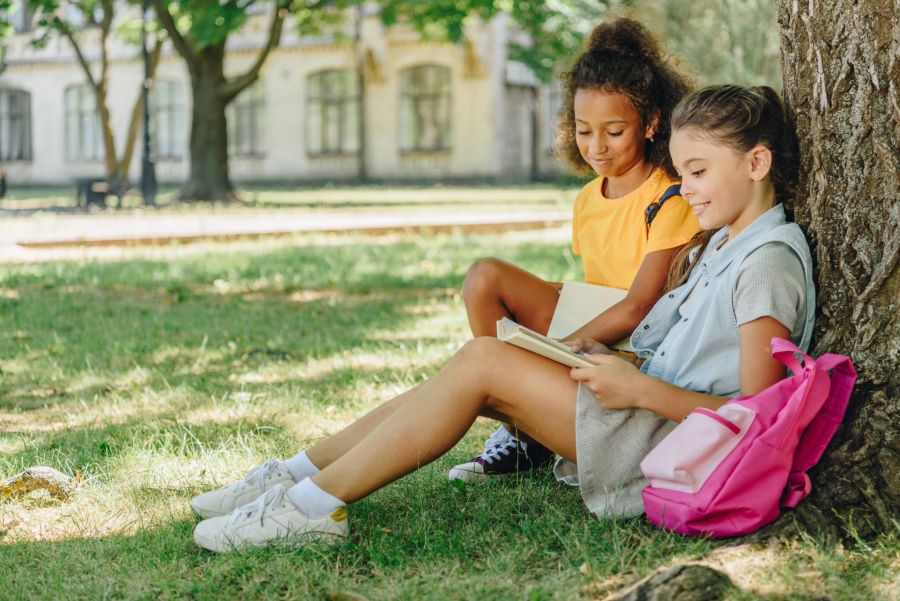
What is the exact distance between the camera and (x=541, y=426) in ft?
9.55

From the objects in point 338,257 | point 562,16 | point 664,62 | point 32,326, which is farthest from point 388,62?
point 664,62

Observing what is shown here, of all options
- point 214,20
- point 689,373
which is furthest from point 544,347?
point 214,20

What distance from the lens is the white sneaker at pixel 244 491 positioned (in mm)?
3070

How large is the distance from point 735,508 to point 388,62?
2840 centimetres

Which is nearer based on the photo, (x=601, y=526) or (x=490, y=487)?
(x=601, y=526)

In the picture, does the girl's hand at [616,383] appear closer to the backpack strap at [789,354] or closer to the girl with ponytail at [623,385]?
the girl with ponytail at [623,385]

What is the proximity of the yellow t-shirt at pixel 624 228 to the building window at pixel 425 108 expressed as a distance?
86.3ft

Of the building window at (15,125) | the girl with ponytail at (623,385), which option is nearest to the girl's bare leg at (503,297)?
the girl with ponytail at (623,385)

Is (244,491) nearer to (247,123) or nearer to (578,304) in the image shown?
(578,304)

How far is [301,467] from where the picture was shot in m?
3.11

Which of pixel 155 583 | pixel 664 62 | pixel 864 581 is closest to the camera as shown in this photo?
pixel 864 581

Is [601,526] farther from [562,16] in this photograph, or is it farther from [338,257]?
[562,16]

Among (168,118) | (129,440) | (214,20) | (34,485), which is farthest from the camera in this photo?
(168,118)

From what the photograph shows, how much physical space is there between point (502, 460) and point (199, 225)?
411 inches
